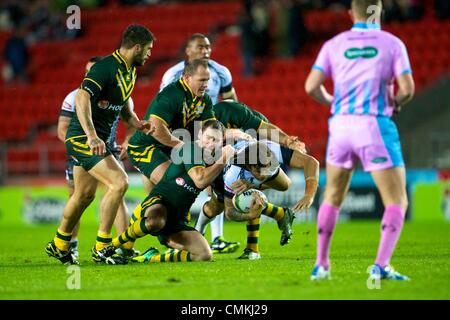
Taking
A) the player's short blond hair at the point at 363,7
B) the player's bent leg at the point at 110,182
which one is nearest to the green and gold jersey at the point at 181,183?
the player's bent leg at the point at 110,182

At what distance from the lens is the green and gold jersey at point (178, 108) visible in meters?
9.45

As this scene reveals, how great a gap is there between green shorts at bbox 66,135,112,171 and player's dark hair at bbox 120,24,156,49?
1.04m

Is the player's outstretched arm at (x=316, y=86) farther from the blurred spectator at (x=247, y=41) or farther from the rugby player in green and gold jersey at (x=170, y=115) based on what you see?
the blurred spectator at (x=247, y=41)

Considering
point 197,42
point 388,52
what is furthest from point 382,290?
point 197,42

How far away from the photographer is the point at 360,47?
6.79 metres

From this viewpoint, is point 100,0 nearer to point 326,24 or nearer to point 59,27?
point 59,27

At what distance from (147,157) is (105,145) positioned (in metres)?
0.74

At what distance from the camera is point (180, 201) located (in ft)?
29.5

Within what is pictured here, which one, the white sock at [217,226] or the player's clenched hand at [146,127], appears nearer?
the player's clenched hand at [146,127]

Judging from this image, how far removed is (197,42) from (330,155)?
419cm

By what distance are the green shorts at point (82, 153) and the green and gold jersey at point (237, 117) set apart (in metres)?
1.63

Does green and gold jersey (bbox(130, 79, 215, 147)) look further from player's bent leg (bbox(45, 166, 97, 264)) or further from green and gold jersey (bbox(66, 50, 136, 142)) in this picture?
player's bent leg (bbox(45, 166, 97, 264))

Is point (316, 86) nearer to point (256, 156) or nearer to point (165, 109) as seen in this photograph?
point (256, 156)

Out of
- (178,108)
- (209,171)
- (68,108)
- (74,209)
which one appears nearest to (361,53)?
(209,171)
